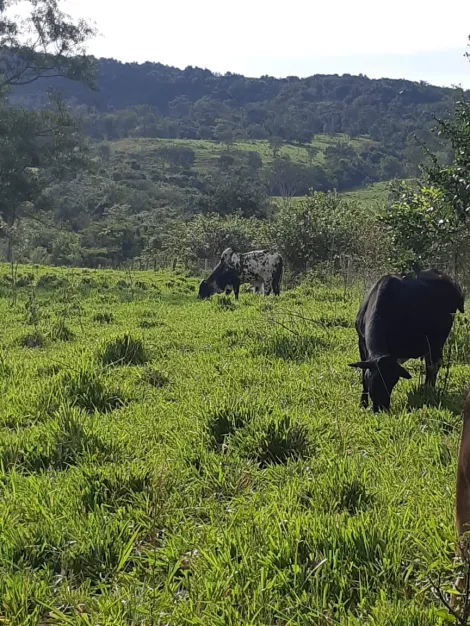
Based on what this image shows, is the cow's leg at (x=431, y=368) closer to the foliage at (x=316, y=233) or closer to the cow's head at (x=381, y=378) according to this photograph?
the cow's head at (x=381, y=378)

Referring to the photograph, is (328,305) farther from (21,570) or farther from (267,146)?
(267,146)

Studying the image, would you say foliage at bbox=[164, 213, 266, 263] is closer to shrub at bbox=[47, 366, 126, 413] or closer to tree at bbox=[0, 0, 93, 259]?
tree at bbox=[0, 0, 93, 259]

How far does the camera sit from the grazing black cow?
227 inches

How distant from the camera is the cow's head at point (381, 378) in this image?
5695mm

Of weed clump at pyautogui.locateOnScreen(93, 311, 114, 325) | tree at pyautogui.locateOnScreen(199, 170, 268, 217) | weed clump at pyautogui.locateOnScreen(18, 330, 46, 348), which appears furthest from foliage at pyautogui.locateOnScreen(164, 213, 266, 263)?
weed clump at pyautogui.locateOnScreen(18, 330, 46, 348)

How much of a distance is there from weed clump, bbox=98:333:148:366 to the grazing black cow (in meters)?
3.05

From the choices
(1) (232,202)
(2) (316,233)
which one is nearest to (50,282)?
(2) (316,233)

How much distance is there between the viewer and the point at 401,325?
21.2 ft

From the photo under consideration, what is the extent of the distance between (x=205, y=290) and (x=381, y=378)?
1273 centimetres

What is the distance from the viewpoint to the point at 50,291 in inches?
671

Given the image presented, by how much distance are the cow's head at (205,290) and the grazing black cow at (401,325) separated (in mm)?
10891

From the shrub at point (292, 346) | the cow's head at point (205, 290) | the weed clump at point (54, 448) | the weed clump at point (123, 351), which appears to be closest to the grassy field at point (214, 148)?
the cow's head at point (205, 290)

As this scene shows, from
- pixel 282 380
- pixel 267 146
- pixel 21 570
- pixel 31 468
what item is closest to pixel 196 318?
pixel 282 380

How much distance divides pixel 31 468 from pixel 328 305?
994cm
